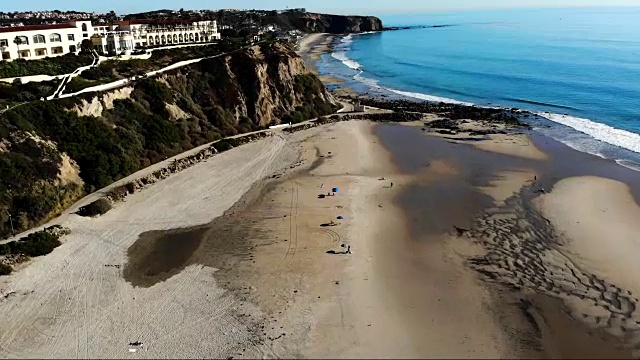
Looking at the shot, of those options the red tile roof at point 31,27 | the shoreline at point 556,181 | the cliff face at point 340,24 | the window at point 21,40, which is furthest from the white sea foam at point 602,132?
the cliff face at point 340,24

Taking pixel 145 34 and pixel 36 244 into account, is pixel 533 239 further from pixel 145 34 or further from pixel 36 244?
pixel 145 34

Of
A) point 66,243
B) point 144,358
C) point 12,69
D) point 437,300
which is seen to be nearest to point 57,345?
point 144,358

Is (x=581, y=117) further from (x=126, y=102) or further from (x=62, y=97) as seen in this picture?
(x=62, y=97)

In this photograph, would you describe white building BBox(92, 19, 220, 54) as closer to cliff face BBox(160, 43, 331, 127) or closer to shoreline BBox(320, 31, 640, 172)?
cliff face BBox(160, 43, 331, 127)

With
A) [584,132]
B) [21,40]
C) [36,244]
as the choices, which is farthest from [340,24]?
[36,244]

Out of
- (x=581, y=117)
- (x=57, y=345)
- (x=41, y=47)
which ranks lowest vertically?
(x=57, y=345)

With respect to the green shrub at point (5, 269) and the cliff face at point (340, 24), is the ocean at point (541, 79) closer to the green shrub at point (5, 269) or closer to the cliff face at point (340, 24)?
the green shrub at point (5, 269)
